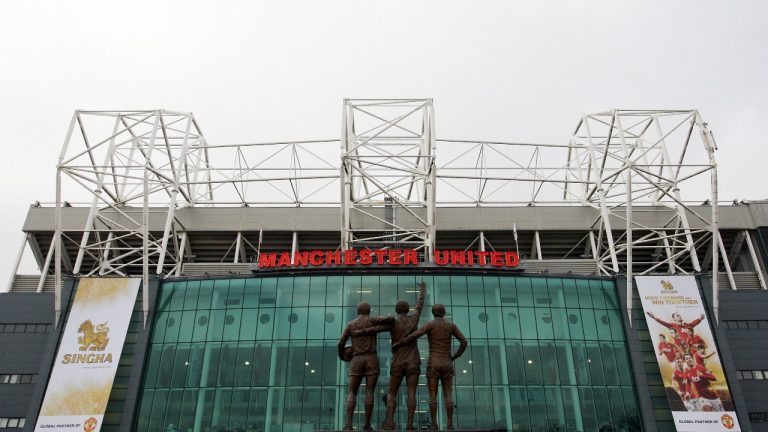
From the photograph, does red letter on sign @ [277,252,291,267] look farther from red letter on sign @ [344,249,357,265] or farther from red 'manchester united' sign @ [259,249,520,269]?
red letter on sign @ [344,249,357,265]

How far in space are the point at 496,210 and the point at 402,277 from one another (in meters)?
17.6

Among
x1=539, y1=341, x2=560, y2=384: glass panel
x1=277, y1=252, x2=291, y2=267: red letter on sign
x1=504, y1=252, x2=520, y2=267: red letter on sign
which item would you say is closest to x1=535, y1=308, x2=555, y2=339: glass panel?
x1=539, y1=341, x2=560, y2=384: glass panel

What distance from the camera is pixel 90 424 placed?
34188 mm

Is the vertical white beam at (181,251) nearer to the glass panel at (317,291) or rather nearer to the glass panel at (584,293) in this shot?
the glass panel at (317,291)

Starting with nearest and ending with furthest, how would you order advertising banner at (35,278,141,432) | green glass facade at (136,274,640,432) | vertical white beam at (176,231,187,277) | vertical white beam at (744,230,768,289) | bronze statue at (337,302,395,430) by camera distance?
1. bronze statue at (337,302,395,430)
2. advertising banner at (35,278,141,432)
3. green glass facade at (136,274,640,432)
4. vertical white beam at (176,231,187,277)
5. vertical white beam at (744,230,768,289)

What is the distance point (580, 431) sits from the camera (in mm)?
34375

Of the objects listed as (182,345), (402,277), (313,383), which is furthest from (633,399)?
(182,345)

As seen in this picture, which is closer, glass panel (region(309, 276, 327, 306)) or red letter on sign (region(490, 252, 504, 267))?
glass panel (region(309, 276, 327, 306))

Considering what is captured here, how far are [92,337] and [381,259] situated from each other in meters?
20.0

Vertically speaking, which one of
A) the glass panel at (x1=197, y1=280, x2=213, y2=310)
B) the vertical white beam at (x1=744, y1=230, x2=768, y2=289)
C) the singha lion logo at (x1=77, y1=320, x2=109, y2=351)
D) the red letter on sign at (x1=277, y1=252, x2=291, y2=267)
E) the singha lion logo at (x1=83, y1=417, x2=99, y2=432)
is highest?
the vertical white beam at (x1=744, y1=230, x2=768, y2=289)

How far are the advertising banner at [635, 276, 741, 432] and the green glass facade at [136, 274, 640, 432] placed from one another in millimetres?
2301

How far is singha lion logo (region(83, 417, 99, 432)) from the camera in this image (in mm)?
34031

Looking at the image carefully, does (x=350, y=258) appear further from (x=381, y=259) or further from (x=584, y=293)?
(x=584, y=293)

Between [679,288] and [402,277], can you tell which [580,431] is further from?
[402,277]
